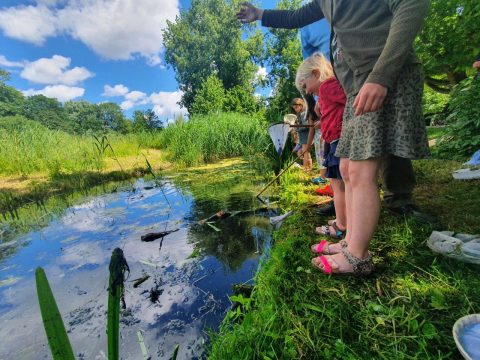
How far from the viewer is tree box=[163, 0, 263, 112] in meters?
23.6

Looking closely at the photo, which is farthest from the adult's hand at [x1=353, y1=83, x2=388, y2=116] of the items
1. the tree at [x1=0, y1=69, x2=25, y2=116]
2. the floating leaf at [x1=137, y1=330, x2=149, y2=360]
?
the tree at [x1=0, y1=69, x2=25, y2=116]

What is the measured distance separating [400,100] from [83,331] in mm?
2015

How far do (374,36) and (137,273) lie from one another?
6.91 ft

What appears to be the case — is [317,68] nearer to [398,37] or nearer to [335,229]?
[398,37]

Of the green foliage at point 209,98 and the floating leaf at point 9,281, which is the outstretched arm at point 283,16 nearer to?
the floating leaf at point 9,281

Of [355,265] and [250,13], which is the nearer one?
[355,265]

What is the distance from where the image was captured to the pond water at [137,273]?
1408 mm

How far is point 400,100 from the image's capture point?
3.91 ft

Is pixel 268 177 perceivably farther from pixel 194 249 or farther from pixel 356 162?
pixel 356 162

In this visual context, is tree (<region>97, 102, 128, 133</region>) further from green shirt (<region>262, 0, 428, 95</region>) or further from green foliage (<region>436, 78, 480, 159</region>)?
green shirt (<region>262, 0, 428, 95</region>)

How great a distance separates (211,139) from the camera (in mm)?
8414

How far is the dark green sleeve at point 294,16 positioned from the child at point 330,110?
35 cm

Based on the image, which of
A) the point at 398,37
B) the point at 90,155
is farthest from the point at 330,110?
the point at 90,155

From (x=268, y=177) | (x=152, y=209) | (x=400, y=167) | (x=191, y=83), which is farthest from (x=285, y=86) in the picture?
(x=191, y=83)
